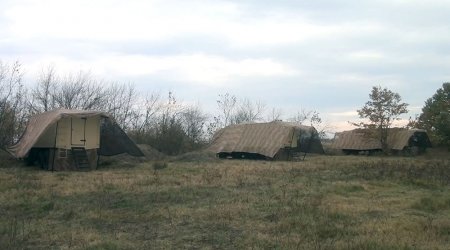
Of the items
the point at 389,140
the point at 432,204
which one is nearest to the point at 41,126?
the point at 432,204

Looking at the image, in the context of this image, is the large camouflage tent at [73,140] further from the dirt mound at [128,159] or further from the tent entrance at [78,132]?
the dirt mound at [128,159]

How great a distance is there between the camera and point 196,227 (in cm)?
924

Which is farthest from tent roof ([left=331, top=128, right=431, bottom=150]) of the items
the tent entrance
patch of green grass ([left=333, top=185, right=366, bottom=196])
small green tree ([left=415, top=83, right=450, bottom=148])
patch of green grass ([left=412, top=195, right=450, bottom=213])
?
patch of green grass ([left=412, top=195, right=450, bottom=213])

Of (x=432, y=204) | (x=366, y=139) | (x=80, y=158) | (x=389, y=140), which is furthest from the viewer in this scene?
(x=366, y=139)

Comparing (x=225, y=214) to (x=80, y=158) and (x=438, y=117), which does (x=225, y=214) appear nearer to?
(x=80, y=158)

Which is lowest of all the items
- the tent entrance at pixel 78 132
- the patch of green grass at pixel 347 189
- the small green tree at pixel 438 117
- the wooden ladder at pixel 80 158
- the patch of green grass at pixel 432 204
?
the patch of green grass at pixel 432 204

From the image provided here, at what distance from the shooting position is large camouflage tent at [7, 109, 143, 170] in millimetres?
24188

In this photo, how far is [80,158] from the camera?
24.8 meters

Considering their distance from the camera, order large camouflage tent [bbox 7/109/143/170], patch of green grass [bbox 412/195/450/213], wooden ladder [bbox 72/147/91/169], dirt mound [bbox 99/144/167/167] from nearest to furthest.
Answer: patch of green grass [bbox 412/195/450/213], large camouflage tent [bbox 7/109/143/170], wooden ladder [bbox 72/147/91/169], dirt mound [bbox 99/144/167/167]

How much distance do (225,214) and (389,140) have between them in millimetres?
39421

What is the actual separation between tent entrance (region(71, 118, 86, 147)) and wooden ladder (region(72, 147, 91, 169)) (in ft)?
1.03

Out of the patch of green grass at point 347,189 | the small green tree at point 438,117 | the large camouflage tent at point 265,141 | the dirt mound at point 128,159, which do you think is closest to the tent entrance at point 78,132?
the dirt mound at point 128,159

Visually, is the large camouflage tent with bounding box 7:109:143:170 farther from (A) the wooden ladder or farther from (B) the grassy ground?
(B) the grassy ground

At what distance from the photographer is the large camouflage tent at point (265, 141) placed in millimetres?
35938
